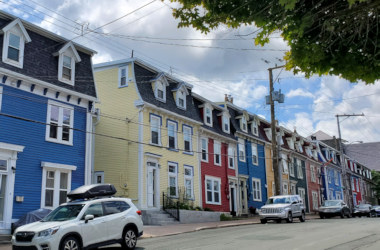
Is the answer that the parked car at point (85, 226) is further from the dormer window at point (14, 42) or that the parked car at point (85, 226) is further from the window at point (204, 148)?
the window at point (204, 148)

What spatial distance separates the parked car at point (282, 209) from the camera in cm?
2416

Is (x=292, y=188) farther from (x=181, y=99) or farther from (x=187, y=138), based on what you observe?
(x=181, y=99)

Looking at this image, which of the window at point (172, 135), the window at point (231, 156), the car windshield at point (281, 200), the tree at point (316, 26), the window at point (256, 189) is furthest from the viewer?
the window at point (256, 189)

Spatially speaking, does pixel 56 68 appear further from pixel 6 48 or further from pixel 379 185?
pixel 379 185

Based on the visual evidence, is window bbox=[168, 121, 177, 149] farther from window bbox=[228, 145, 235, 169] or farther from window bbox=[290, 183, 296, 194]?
window bbox=[290, 183, 296, 194]

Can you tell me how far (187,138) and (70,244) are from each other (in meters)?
18.2

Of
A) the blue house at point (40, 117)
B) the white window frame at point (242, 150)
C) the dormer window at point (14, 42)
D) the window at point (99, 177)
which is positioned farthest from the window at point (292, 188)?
the dormer window at point (14, 42)

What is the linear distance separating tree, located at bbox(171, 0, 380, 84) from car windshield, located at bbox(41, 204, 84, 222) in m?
7.09

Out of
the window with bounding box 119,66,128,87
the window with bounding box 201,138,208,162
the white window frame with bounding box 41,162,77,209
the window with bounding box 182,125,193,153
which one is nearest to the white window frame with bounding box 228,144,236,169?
the window with bounding box 201,138,208,162

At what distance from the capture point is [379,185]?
245 ft

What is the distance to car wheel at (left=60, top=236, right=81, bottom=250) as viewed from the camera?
34.8 ft

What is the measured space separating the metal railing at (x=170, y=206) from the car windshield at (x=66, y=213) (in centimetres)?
1240

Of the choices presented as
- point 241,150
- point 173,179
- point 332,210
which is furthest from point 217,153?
point 332,210

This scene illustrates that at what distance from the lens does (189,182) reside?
28.2 meters
